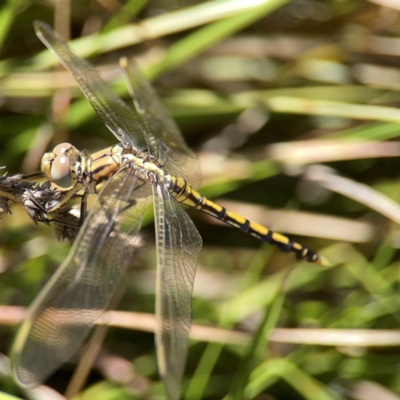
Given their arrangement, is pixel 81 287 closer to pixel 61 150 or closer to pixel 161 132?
pixel 61 150

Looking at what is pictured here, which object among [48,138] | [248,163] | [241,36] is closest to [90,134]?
[48,138]

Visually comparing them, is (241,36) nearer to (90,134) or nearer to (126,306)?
(90,134)

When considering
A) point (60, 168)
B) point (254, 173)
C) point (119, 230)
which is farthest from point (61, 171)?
point (254, 173)

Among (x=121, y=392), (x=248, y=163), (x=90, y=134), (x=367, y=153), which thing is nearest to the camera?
(x=121, y=392)

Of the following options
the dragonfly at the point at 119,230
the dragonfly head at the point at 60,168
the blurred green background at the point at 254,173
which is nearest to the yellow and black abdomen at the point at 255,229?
the dragonfly at the point at 119,230

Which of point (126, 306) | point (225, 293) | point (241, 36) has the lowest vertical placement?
point (126, 306)

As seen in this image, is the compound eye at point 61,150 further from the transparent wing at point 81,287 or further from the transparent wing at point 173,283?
the transparent wing at point 173,283
